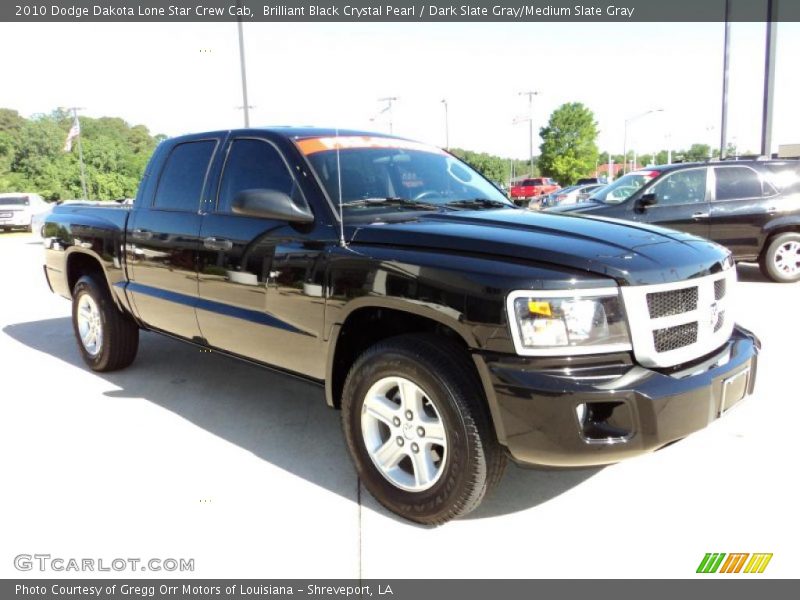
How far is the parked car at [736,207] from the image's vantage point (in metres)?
8.84

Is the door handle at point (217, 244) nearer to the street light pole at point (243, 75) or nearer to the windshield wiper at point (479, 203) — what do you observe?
the windshield wiper at point (479, 203)

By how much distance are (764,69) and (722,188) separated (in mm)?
7159

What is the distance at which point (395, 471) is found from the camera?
3.02m

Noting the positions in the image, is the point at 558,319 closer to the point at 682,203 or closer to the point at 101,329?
the point at 101,329

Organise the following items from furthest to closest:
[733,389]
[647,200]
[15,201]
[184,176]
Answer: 1. [15,201]
2. [647,200]
3. [184,176]
4. [733,389]

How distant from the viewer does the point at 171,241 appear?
13.9 ft

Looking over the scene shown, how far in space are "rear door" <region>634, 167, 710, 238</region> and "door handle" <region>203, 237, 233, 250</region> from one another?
671cm

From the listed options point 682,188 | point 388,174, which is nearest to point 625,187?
point 682,188

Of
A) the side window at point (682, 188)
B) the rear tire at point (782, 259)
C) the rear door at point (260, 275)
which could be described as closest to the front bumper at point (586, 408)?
the rear door at point (260, 275)

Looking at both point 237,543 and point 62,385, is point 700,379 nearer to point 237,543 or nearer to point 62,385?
point 237,543

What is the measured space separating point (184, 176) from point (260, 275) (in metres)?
1.28

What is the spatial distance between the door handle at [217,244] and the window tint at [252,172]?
197 millimetres

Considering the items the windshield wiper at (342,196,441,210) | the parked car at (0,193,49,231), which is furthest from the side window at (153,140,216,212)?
the parked car at (0,193,49,231)

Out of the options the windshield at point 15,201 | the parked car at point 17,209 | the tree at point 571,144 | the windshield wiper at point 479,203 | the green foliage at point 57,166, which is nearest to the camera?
the windshield wiper at point 479,203
